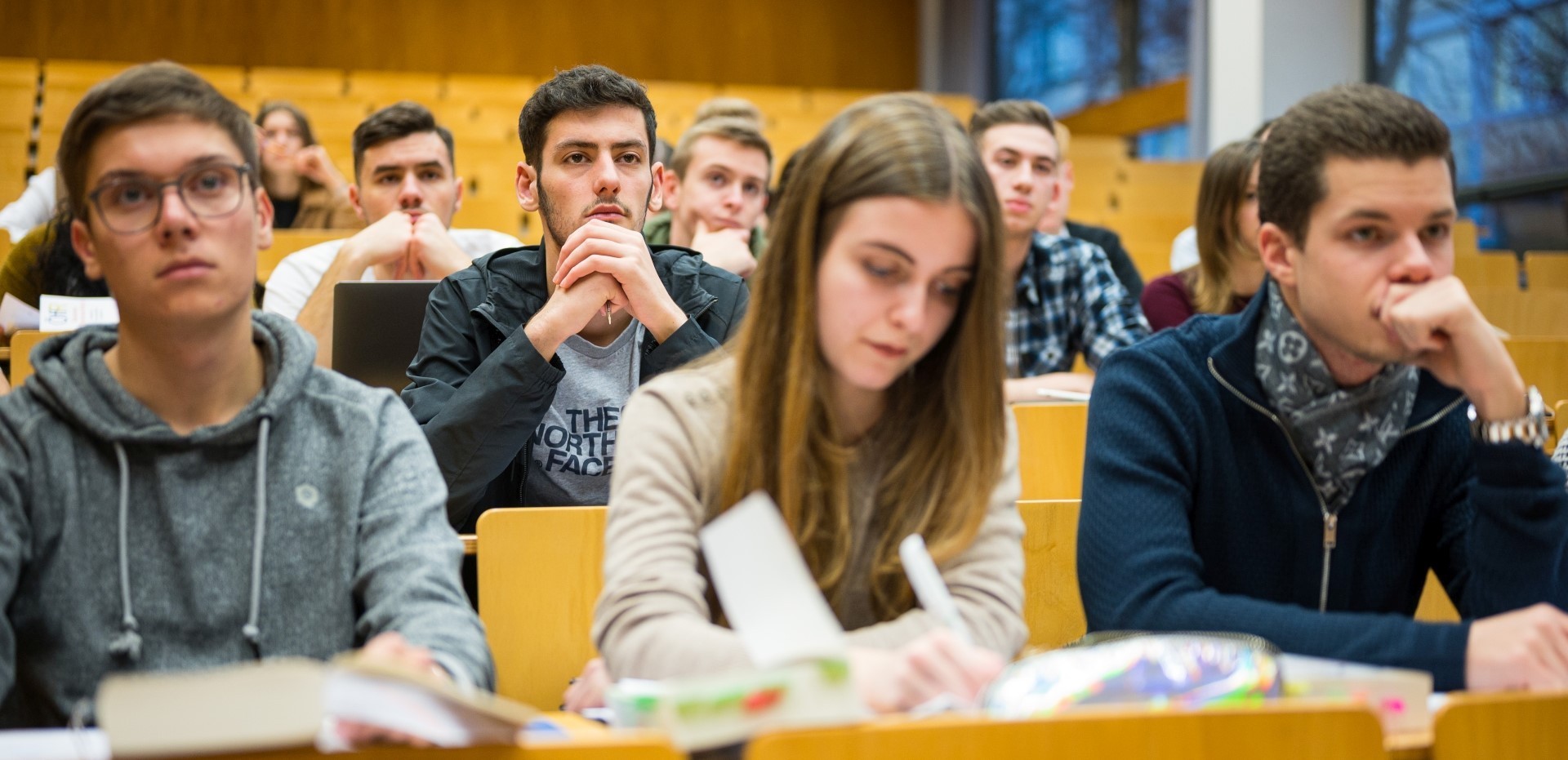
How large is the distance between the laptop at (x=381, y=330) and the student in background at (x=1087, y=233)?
184cm

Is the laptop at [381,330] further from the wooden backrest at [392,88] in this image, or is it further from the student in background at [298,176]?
the wooden backrest at [392,88]

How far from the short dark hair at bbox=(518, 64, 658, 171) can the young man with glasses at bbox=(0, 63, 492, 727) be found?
908 millimetres

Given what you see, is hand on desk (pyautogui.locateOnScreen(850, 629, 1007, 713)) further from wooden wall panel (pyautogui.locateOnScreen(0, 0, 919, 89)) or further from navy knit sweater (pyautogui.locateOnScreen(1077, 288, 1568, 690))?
wooden wall panel (pyautogui.locateOnScreen(0, 0, 919, 89))

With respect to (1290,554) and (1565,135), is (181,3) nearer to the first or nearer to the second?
(1565,135)

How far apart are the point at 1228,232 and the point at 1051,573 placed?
141cm

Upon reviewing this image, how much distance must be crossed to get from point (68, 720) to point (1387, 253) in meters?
1.32

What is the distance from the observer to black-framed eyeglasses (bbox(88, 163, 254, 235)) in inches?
47.5

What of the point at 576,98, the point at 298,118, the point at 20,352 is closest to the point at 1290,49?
the point at 298,118

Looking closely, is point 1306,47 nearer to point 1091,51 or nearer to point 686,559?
point 1091,51

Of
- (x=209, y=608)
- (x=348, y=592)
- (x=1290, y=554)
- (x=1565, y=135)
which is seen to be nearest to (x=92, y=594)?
(x=209, y=608)

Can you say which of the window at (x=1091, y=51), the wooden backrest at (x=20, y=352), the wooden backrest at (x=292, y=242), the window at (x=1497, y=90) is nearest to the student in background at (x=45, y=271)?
the wooden backrest at (x=20, y=352)

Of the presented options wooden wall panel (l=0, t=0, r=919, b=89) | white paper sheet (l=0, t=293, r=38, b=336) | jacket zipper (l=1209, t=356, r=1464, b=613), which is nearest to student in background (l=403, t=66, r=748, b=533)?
jacket zipper (l=1209, t=356, r=1464, b=613)

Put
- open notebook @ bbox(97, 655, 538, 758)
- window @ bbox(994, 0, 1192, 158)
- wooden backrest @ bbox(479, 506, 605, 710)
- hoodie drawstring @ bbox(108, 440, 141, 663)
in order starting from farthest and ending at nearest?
1. window @ bbox(994, 0, 1192, 158)
2. wooden backrest @ bbox(479, 506, 605, 710)
3. hoodie drawstring @ bbox(108, 440, 141, 663)
4. open notebook @ bbox(97, 655, 538, 758)

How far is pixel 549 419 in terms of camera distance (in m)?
1.98
